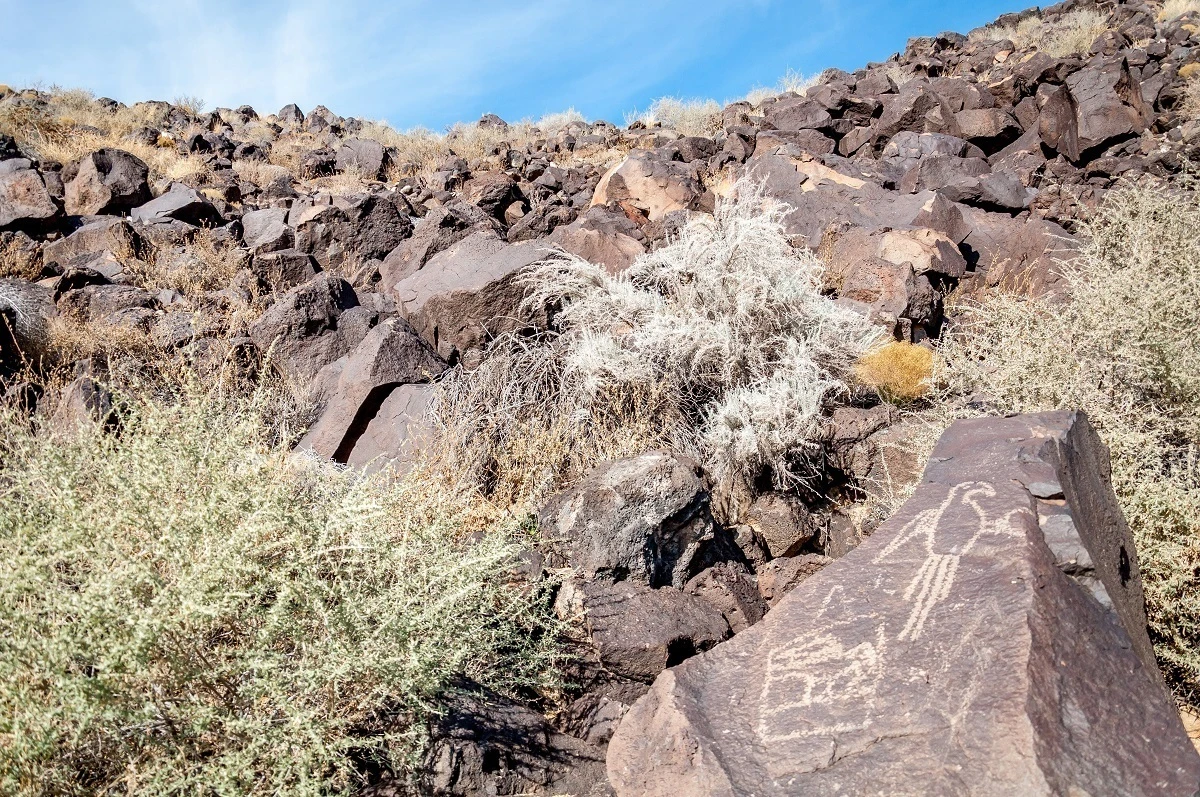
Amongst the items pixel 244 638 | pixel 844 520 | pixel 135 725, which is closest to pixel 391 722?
pixel 244 638

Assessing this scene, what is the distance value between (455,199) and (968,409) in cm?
904

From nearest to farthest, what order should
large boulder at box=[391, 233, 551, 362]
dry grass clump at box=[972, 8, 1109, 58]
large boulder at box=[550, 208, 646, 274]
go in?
large boulder at box=[391, 233, 551, 362] < large boulder at box=[550, 208, 646, 274] < dry grass clump at box=[972, 8, 1109, 58]

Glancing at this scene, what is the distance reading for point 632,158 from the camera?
36.0 feet

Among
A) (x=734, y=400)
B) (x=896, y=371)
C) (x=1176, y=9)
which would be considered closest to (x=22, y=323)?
(x=734, y=400)

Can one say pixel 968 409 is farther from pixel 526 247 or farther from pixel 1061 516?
pixel 526 247

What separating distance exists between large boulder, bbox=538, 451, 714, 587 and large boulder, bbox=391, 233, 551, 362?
2.51 m

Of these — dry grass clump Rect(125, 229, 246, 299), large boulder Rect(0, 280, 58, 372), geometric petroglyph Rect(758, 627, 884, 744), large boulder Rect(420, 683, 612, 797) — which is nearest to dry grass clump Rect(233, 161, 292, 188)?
dry grass clump Rect(125, 229, 246, 299)

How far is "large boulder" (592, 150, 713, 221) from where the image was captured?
1017 cm

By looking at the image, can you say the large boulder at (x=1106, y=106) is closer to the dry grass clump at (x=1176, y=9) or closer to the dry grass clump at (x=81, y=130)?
the dry grass clump at (x=1176, y=9)

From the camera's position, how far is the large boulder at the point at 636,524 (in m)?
4.04

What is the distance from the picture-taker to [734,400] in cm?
548

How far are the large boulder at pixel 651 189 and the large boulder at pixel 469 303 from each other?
12.4ft

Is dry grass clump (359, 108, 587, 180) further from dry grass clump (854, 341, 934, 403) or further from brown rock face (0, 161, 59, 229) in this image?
dry grass clump (854, 341, 934, 403)

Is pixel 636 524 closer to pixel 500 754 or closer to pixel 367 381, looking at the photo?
pixel 500 754
